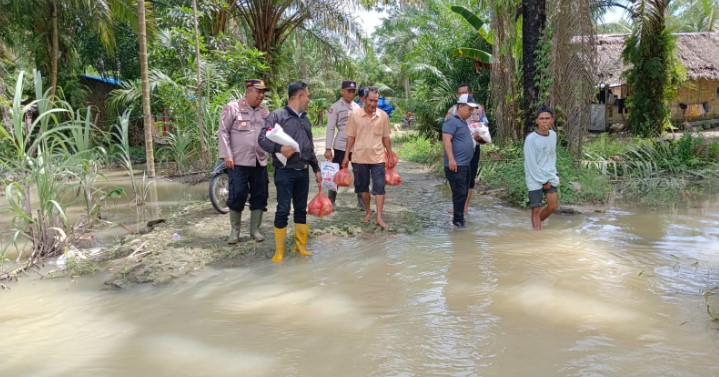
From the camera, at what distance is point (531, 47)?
9.58 meters

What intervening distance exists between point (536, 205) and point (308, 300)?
3442mm

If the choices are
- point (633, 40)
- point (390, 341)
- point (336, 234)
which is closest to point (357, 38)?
point (633, 40)

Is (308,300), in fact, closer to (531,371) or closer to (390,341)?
(390,341)

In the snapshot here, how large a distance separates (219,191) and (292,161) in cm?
247

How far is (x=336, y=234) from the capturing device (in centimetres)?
668

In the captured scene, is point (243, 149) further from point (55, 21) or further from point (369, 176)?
point (55, 21)

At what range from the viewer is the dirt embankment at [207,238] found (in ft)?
17.3

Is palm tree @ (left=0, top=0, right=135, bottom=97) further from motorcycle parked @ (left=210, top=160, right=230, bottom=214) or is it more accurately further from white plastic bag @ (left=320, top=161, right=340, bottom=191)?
white plastic bag @ (left=320, top=161, right=340, bottom=191)

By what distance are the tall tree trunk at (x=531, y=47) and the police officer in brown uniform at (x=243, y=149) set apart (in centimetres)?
543

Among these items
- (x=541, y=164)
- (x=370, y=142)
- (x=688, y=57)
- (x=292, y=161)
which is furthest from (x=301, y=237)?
(x=688, y=57)

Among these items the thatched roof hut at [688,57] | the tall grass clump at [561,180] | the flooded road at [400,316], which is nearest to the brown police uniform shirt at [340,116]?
the flooded road at [400,316]

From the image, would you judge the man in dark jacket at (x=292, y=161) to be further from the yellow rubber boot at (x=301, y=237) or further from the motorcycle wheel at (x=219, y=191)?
the motorcycle wheel at (x=219, y=191)

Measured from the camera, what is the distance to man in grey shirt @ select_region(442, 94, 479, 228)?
6.83 m

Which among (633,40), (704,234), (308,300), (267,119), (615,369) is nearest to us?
(615,369)
